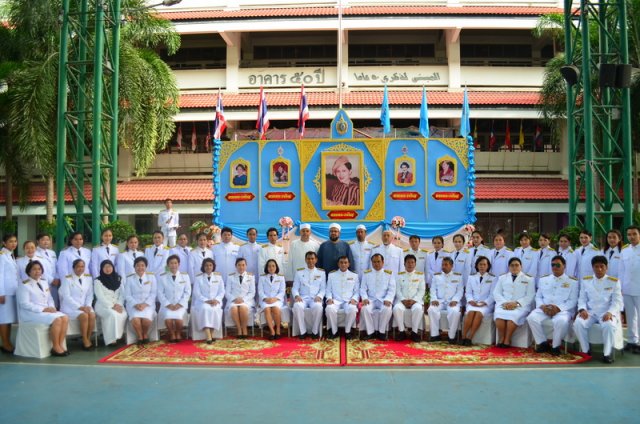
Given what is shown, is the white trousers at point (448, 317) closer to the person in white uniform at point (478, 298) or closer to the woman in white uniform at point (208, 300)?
the person in white uniform at point (478, 298)

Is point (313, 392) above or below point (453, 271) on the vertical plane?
below

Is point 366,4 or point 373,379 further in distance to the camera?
point 366,4

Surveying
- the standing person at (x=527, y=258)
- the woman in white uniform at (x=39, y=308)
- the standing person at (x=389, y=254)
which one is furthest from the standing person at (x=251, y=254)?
the standing person at (x=527, y=258)

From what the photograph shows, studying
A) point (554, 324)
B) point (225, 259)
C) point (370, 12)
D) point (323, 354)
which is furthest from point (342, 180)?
point (370, 12)

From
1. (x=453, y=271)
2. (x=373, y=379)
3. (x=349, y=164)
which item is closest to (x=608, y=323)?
(x=453, y=271)

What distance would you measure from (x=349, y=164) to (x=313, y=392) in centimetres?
807

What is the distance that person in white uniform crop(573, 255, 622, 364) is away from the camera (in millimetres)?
7207

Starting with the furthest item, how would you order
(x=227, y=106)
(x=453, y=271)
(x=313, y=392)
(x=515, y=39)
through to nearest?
(x=515, y=39) < (x=227, y=106) < (x=453, y=271) < (x=313, y=392)

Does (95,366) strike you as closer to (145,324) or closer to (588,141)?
(145,324)

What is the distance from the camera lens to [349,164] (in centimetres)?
1316

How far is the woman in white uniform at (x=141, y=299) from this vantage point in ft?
26.0

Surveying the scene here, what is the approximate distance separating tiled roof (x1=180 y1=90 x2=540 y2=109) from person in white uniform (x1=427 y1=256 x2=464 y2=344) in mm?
12120

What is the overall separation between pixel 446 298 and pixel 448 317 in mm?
387

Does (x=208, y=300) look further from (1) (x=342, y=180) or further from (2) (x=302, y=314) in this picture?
(1) (x=342, y=180)
